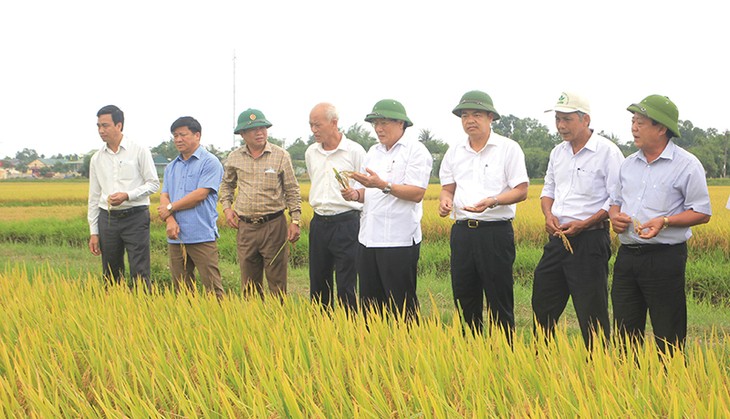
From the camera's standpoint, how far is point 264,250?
5.32 meters

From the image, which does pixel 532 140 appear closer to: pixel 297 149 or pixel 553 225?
pixel 297 149

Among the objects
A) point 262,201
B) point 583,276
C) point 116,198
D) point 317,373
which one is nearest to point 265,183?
point 262,201

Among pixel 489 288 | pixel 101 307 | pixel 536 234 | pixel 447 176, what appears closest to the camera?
pixel 101 307

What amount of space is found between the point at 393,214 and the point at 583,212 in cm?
118

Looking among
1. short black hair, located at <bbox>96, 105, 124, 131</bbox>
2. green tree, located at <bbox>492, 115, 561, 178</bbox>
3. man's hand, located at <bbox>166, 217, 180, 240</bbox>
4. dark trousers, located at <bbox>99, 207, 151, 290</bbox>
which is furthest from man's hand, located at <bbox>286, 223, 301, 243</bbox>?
green tree, located at <bbox>492, 115, 561, 178</bbox>

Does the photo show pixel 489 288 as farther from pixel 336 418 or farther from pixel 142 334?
pixel 336 418

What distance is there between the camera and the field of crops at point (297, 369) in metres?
1.92

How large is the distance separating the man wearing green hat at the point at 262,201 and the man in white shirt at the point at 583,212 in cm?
209

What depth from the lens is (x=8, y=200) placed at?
24.3 meters

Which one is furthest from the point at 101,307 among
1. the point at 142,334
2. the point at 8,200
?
the point at 8,200

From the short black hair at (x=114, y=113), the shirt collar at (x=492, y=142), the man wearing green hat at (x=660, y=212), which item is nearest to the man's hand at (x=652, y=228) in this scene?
the man wearing green hat at (x=660, y=212)

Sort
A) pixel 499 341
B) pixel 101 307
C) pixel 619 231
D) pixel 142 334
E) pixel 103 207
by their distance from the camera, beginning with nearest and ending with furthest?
1. pixel 499 341
2. pixel 142 334
3. pixel 101 307
4. pixel 619 231
5. pixel 103 207

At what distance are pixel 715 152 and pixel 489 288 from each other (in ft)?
174

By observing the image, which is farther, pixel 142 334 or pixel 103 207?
pixel 103 207
